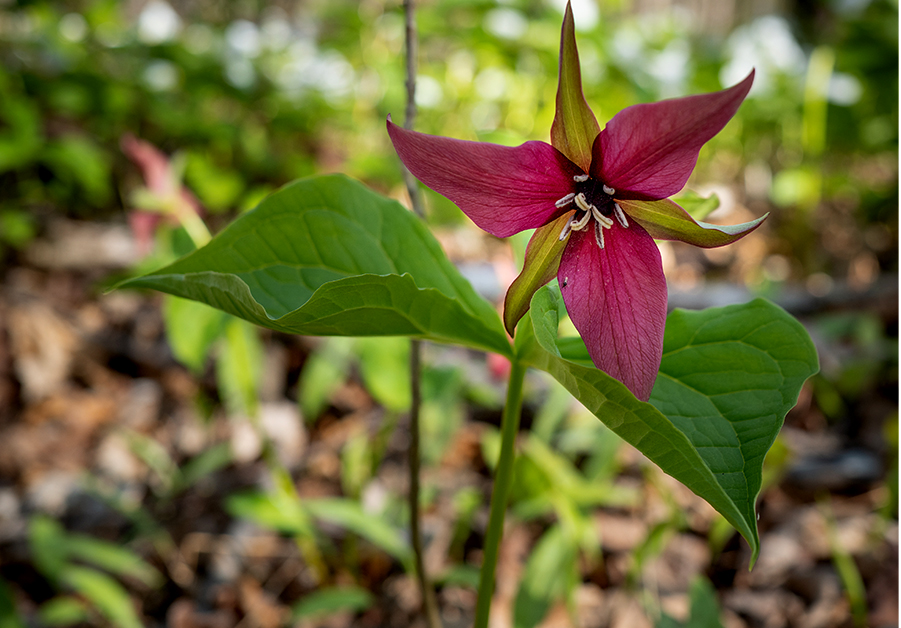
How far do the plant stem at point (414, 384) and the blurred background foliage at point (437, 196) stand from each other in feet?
0.41

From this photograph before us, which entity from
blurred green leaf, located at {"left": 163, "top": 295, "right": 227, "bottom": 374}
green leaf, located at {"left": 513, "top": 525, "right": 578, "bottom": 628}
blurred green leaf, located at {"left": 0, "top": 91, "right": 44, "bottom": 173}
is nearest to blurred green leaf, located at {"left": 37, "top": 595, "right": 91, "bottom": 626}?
blurred green leaf, located at {"left": 163, "top": 295, "right": 227, "bottom": 374}

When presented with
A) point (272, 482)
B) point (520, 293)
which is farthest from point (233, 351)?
point (520, 293)

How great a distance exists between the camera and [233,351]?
1195 millimetres

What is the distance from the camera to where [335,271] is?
0.60m

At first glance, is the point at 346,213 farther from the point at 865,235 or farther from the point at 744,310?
the point at 865,235

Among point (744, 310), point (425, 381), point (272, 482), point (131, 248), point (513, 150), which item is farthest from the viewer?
point (131, 248)

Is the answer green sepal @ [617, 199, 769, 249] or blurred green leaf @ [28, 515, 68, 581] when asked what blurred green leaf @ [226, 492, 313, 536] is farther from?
green sepal @ [617, 199, 769, 249]

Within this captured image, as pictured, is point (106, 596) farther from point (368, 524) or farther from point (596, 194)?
point (596, 194)

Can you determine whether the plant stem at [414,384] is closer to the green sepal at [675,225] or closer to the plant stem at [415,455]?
the plant stem at [415,455]

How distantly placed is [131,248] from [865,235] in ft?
11.8

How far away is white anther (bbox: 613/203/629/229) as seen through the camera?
0.47 metres

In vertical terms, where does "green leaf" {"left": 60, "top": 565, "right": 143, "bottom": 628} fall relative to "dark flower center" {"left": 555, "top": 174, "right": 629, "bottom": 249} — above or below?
below

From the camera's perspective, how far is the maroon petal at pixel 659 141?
1.22ft

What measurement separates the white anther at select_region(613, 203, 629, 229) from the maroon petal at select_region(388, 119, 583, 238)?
41mm
